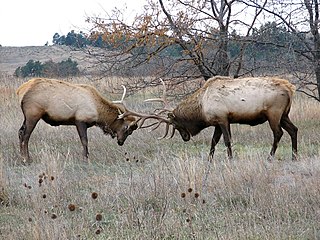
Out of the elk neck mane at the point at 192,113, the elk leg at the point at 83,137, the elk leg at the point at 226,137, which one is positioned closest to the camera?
the elk leg at the point at 226,137

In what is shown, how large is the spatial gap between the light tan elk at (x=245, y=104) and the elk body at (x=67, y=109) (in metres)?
1.75

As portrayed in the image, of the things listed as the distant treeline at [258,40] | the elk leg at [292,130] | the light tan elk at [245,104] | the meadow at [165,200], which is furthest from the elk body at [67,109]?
the elk leg at [292,130]

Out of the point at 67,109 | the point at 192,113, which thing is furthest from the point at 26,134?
the point at 192,113

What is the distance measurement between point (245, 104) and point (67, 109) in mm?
3410

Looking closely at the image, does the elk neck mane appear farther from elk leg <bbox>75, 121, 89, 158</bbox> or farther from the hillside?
the hillside

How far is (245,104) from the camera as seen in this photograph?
1006 centimetres

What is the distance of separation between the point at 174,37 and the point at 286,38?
105 inches

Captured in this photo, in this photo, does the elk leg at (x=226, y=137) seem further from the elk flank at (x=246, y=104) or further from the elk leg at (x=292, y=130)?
the elk leg at (x=292, y=130)

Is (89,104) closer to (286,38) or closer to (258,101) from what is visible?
(258,101)

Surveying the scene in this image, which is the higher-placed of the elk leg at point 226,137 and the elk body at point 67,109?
the elk body at point 67,109

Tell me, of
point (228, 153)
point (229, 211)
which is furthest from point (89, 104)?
point (229, 211)

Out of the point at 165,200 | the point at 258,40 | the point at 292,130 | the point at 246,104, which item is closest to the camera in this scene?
the point at 165,200

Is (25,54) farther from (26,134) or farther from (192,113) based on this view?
(192,113)

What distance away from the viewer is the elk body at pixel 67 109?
10.6 meters
